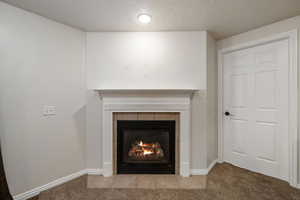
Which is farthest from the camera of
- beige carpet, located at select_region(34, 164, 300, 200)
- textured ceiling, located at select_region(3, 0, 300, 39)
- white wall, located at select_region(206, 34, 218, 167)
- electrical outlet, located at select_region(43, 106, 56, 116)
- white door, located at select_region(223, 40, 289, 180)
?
white wall, located at select_region(206, 34, 218, 167)

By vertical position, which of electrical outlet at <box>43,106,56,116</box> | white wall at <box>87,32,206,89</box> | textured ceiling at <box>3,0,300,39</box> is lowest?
electrical outlet at <box>43,106,56,116</box>

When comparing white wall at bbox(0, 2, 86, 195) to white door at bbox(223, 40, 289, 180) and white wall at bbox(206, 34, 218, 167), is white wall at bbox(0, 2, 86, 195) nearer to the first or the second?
white wall at bbox(206, 34, 218, 167)

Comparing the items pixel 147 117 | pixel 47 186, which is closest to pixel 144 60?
pixel 147 117

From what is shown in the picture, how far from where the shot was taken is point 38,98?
2002 mm

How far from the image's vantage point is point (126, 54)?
2.47m

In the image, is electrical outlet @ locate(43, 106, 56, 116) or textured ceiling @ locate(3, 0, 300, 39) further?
electrical outlet @ locate(43, 106, 56, 116)

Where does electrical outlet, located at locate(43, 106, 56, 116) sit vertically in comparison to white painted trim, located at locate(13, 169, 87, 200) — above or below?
above

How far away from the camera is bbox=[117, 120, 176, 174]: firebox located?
242cm

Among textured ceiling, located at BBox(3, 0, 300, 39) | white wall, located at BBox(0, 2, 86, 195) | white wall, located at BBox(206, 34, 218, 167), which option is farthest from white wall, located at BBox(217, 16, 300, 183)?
white wall, located at BBox(0, 2, 86, 195)

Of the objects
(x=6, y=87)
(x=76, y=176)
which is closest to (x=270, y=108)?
(x=76, y=176)

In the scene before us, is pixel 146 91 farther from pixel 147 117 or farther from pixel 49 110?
pixel 49 110

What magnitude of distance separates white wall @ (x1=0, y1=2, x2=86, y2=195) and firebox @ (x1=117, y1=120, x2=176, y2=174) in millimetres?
631

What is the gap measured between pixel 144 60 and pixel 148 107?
764 mm

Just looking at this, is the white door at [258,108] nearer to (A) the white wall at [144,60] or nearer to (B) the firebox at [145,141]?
(A) the white wall at [144,60]
